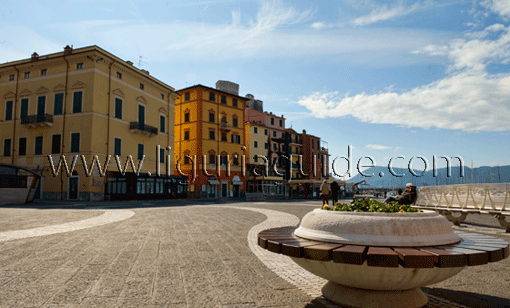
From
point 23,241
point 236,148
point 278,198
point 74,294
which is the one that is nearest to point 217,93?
point 236,148

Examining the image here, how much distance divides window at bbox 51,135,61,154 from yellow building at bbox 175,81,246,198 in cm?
1644

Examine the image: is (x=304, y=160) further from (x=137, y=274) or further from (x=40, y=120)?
(x=137, y=274)

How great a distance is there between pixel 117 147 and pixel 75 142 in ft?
11.9

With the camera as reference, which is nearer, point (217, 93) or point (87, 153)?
point (87, 153)

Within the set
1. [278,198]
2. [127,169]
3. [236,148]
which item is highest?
[236,148]

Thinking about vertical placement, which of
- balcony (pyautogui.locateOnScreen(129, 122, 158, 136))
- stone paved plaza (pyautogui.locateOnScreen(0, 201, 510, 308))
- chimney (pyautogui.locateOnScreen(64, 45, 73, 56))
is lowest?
stone paved plaza (pyautogui.locateOnScreen(0, 201, 510, 308))

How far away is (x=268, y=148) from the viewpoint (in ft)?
197

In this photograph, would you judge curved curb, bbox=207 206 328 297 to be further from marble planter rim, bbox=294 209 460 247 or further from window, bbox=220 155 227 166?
window, bbox=220 155 227 166

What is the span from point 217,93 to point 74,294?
45.3 m

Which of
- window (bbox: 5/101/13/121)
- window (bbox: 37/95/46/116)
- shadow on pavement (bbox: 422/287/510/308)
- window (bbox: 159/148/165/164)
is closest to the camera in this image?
shadow on pavement (bbox: 422/287/510/308)

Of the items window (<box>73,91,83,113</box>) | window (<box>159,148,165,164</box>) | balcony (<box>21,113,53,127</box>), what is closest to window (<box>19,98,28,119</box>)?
balcony (<box>21,113,53,127</box>)

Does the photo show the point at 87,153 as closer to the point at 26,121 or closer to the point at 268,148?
the point at 26,121

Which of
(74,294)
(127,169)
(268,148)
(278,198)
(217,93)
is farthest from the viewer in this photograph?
(268,148)

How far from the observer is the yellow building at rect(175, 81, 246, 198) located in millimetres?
45156
